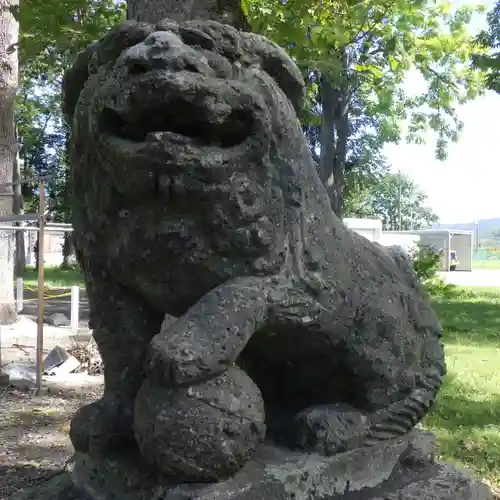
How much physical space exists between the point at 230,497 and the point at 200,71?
3.39ft

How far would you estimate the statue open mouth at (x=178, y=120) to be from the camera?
58.1 inches

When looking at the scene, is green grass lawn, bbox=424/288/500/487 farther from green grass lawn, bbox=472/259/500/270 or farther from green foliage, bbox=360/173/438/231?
green foliage, bbox=360/173/438/231

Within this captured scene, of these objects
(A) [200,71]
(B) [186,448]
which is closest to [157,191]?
(A) [200,71]

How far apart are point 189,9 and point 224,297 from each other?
91.9 inches

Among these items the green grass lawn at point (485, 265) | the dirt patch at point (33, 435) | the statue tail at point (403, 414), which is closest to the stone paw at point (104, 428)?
the statue tail at point (403, 414)

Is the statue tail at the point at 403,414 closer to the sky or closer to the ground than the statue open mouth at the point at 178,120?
closer to the ground

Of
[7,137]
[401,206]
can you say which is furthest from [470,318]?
[401,206]

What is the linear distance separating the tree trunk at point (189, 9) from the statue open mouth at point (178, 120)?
2006 millimetres

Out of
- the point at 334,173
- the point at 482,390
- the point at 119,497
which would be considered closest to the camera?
the point at 119,497

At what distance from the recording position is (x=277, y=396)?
6.63ft

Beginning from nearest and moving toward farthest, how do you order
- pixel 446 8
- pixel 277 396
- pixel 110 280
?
1. pixel 110 280
2. pixel 277 396
3. pixel 446 8

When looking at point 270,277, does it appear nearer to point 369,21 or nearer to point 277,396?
point 277,396

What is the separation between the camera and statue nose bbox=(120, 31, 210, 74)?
148 cm

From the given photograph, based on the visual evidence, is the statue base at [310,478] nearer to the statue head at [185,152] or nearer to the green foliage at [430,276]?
the statue head at [185,152]
